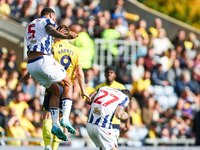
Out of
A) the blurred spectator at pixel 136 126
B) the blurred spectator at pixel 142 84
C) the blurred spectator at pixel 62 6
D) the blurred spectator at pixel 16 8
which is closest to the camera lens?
the blurred spectator at pixel 136 126

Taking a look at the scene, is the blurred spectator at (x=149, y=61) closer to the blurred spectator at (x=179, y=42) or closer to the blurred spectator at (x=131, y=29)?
the blurred spectator at (x=131, y=29)

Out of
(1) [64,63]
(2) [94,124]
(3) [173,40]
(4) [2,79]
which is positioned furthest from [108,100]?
(3) [173,40]

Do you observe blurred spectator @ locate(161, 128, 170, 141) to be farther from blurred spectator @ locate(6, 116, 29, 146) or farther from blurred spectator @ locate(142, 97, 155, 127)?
blurred spectator @ locate(6, 116, 29, 146)

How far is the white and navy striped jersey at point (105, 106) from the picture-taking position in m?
7.18

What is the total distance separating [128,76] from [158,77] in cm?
128

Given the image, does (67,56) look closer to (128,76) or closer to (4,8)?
(128,76)

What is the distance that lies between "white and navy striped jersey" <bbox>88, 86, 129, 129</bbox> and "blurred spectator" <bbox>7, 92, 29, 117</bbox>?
15.1 ft

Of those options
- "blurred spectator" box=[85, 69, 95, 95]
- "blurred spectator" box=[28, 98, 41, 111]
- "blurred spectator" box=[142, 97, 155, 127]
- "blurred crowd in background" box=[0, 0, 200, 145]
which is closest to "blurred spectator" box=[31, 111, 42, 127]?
"blurred crowd in background" box=[0, 0, 200, 145]

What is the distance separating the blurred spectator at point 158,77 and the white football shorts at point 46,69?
24.8ft

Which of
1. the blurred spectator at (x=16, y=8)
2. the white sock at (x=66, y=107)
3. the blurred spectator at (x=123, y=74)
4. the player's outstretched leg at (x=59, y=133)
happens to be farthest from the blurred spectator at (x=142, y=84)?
the player's outstretched leg at (x=59, y=133)

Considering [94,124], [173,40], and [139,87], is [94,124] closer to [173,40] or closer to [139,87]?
[139,87]

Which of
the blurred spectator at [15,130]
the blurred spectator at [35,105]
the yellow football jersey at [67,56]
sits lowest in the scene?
the blurred spectator at [15,130]

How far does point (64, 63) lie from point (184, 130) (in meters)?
6.91

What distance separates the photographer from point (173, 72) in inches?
573
